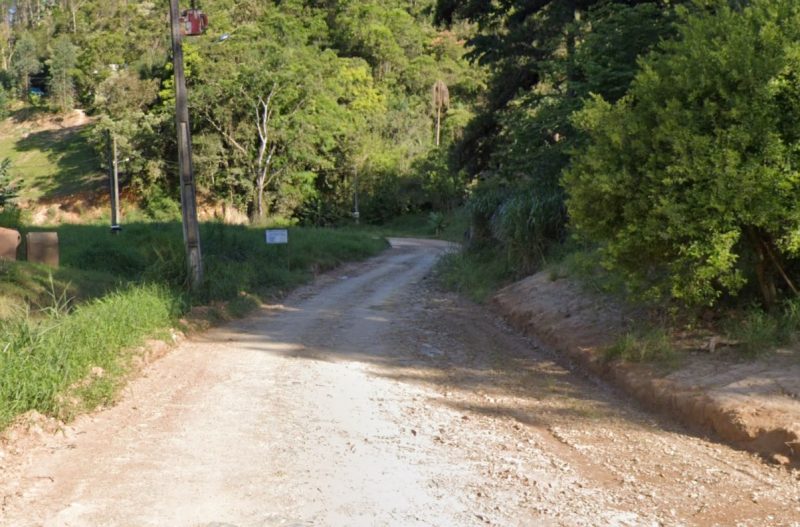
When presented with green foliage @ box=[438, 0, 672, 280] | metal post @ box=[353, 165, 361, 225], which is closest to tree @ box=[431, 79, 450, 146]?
metal post @ box=[353, 165, 361, 225]

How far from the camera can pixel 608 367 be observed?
9938 millimetres

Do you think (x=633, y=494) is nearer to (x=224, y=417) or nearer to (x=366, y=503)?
(x=366, y=503)

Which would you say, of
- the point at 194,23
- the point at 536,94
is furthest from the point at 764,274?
the point at 536,94

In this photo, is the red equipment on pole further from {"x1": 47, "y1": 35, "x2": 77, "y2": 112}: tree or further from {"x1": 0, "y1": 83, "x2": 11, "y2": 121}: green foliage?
{"x1": 47, "y1": 35, "x2": 77, "y2": 112}: tree

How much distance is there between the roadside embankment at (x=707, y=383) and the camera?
693 centimetres

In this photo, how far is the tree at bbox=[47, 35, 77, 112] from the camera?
74938 mm

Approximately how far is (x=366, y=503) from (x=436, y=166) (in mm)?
56173

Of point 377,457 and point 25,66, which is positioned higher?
point 25,66

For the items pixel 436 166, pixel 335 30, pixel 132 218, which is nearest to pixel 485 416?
pixel 132 218

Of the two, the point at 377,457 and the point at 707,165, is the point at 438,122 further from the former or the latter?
the point at 377,457

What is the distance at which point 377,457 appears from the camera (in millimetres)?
6645

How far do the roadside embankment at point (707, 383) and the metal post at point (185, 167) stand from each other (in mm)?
7088

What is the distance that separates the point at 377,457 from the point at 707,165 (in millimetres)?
4832

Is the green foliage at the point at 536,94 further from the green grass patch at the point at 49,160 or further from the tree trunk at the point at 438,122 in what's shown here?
the green grass patch at the point at 49,160
